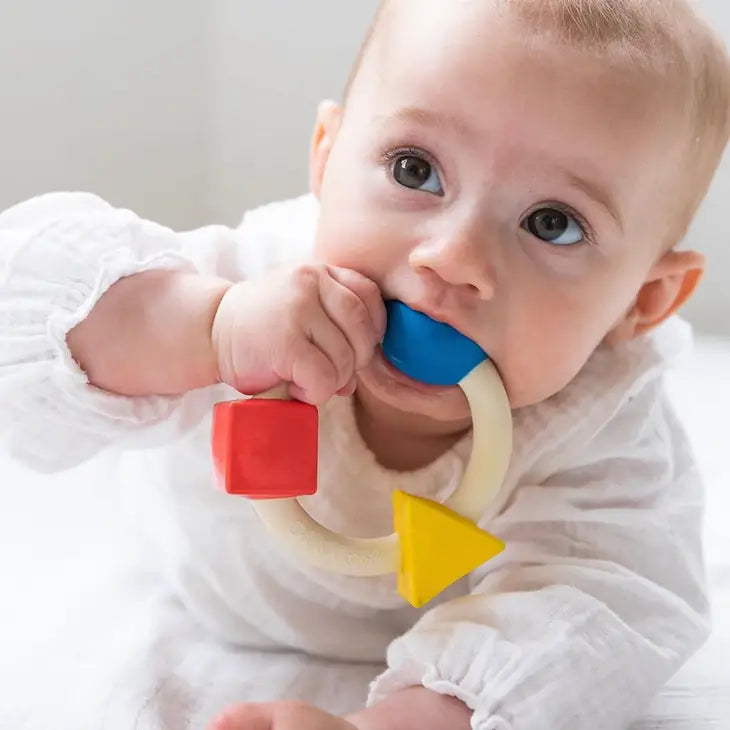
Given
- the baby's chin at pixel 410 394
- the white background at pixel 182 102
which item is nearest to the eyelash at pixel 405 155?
the baby's chin at pixel 410 394

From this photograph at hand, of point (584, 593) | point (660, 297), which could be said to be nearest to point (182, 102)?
point (660, 297)

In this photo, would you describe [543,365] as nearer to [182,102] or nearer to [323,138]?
[323,138]

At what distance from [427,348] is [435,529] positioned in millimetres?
101

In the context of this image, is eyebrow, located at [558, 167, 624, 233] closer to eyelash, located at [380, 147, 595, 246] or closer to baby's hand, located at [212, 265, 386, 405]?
eyelash, located at [380, 147, 595, 246]

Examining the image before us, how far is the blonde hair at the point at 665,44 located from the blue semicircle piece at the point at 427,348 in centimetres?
17

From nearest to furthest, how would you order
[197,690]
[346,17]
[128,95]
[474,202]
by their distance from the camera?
[474,202], [197,690], [128,95], [346,17]

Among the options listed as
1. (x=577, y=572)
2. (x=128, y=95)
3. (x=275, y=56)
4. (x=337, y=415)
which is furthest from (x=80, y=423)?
(x=275, y=56)

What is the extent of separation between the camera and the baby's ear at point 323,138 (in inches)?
31.9

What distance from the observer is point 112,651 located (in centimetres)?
82

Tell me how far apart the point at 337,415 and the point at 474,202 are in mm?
202

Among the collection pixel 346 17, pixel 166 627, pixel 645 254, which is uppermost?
pixel 645 254

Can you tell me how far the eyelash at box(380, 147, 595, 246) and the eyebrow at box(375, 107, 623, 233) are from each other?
14 mm

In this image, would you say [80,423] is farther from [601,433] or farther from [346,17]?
[346,17]

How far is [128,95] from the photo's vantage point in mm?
1351
